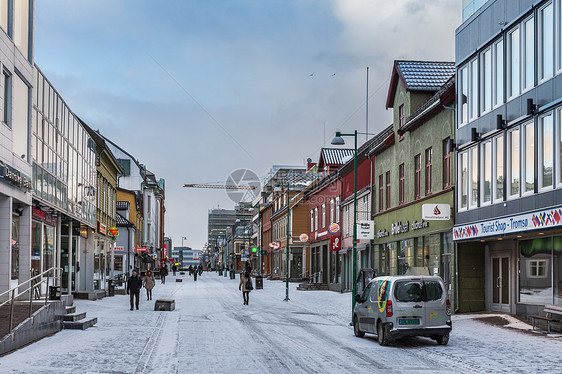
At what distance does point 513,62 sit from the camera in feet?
74.4

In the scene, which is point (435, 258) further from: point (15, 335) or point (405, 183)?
point (15, 335)

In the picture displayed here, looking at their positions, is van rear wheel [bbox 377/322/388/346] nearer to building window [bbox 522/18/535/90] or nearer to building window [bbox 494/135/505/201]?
building window [bbox 494/135/505/201]

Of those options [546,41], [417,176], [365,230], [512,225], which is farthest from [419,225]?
[546,41]

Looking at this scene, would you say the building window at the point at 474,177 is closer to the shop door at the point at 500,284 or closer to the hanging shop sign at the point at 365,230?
the shop door at the point at 500,284

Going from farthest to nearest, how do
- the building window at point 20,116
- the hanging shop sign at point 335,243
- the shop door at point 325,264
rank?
the shop door at point 325,264 < the hanging shop sign at point 335,243 < the building window at point 20,116

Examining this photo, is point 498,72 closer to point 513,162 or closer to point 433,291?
point 513,162

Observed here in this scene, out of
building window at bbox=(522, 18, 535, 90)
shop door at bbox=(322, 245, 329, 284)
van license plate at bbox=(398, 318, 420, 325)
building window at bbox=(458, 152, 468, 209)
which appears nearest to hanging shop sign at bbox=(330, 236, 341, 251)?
shop door at bbox=(322, 245, 329, 284)

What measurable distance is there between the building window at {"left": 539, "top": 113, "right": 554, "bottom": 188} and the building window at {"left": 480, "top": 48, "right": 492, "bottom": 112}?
3.95 m

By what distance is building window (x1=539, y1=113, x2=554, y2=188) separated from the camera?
20.1m

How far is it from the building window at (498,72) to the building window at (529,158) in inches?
85.8

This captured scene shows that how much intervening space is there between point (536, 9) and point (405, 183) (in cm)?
1400

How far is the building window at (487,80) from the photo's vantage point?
2443 centimetres

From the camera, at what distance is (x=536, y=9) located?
820 inches

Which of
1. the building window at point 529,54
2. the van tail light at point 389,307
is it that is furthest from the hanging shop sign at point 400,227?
the van tail light at point 389,307
